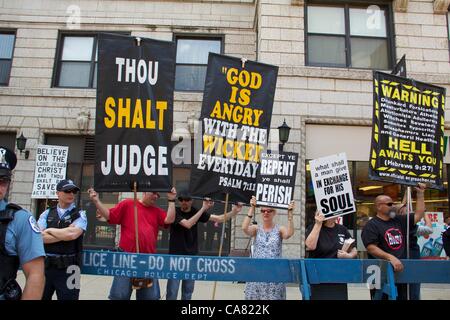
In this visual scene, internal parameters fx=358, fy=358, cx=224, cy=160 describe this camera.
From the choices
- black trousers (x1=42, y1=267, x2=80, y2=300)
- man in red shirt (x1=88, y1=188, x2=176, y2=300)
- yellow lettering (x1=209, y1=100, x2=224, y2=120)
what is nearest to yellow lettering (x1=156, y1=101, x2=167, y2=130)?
yellow lettering (x1=209, y1=100, x2=224, y2=120)

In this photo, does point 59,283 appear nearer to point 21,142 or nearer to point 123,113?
point 123,113

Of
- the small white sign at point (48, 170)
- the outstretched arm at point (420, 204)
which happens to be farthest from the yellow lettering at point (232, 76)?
the small white sign at point (48, 170)

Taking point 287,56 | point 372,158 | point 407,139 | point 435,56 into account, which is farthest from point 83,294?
point 435,56

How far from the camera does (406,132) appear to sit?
5.03 metres

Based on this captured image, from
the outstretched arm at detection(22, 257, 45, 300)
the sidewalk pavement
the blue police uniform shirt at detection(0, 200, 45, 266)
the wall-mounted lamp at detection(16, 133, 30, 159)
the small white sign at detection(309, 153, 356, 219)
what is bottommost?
the sidewalk pavement

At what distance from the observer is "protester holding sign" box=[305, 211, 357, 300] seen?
153 inches

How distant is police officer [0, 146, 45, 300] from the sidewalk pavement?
16.0 ft

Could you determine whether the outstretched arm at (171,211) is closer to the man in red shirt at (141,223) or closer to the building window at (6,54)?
the man in red shirt at (141,223)

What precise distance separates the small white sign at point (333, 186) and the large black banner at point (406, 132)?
0.36 meters

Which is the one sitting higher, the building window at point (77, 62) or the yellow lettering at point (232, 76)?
the building window at point (77, 62)

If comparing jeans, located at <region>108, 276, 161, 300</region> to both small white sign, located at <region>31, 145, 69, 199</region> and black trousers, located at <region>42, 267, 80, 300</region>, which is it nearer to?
black trousers, located at <region>42, 267, 80, 300</region>

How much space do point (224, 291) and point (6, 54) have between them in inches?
409

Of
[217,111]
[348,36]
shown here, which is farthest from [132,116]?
[348,36]

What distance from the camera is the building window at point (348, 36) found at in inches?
406
